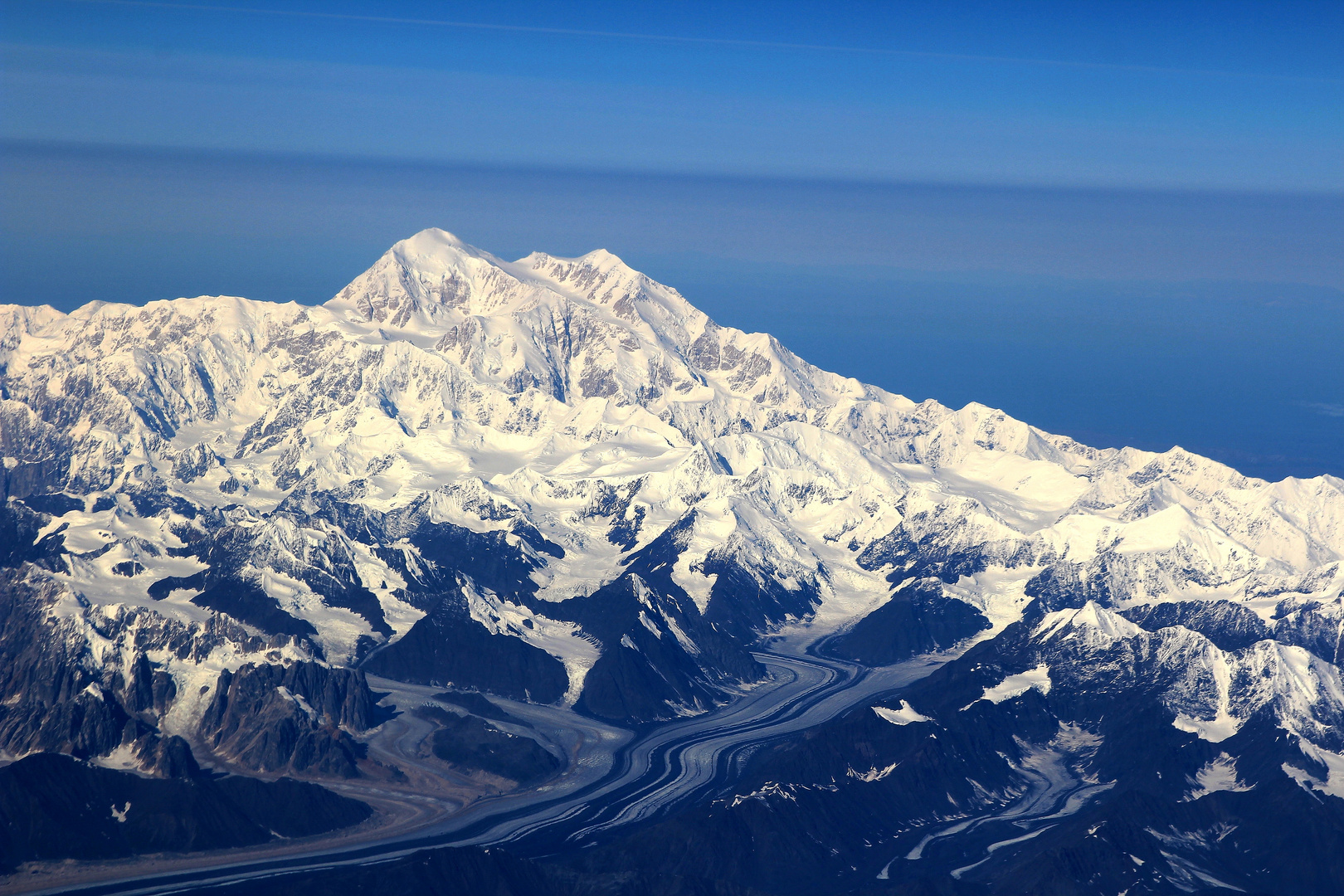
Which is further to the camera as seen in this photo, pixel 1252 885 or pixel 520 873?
pixel 1252 885

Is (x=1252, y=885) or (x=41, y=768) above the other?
(x=41, y=768)

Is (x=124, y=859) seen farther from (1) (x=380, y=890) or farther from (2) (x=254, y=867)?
(1) (x=380, y=890)

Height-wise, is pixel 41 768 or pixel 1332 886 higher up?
pixel 41 768

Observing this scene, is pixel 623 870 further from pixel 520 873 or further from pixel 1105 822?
pixel 1105 822

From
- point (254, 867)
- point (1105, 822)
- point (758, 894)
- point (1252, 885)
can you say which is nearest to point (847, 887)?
point (758, 894)

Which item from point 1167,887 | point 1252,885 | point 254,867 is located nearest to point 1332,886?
point 1252,885

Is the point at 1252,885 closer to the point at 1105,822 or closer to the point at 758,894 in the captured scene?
the point at 1105,822

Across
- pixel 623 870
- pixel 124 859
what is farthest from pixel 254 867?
pixel 623 870

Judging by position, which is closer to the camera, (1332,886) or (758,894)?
(758,894)
